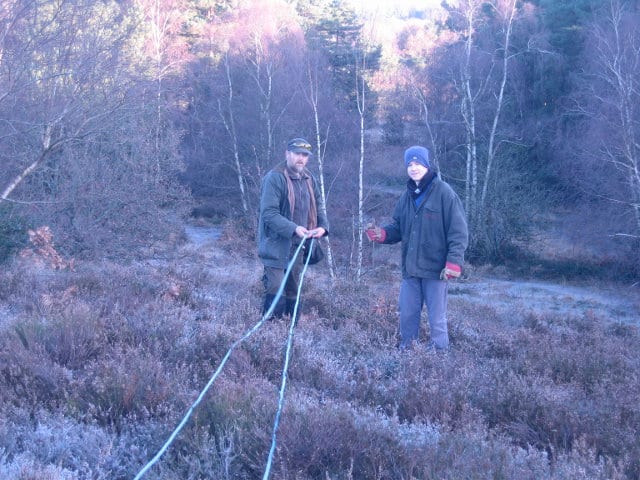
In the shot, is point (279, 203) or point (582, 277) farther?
point (582, 277)

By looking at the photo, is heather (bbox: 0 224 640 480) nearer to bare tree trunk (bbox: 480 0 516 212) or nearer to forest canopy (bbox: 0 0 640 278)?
forest canopy (bbox: 0 0 640 278)

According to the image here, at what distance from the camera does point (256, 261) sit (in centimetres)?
2138

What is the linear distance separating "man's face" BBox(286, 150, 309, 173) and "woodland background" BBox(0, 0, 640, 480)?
145 centimetres

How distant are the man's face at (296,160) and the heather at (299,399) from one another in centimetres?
141

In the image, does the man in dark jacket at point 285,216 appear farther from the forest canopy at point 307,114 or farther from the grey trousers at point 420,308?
the forest canopy at point 307,114

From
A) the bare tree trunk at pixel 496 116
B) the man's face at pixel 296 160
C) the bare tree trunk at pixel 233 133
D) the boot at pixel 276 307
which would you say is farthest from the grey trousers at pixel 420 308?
the bare tree trunk at pixel 233 133

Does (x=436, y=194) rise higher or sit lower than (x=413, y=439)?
higher

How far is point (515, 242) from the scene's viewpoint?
2436 cm

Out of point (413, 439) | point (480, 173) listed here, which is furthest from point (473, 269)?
point (413, 439)

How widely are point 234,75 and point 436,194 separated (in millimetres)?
23916

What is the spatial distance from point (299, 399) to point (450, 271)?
1.94 meters

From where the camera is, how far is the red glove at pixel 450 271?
523cm

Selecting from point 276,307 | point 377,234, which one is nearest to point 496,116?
point 377,234

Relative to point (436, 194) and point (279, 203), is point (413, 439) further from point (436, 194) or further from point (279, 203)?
point (279, 203)
